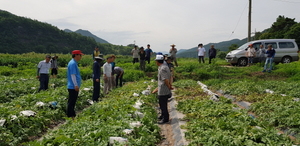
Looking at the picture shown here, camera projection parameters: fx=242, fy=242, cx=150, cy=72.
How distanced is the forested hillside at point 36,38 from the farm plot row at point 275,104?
7692cm

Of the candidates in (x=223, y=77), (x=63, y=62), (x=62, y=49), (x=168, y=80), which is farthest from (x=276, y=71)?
(x=62, y=49)

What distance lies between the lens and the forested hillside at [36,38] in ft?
259

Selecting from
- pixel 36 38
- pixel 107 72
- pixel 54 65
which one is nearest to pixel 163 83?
pixel 107 72

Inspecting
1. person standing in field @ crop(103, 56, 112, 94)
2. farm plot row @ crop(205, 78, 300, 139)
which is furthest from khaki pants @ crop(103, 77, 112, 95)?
farm plot row @ crop(205, 78, 300, 139)

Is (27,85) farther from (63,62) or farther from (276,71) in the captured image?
(63,62)

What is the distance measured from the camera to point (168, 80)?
615 centimetres

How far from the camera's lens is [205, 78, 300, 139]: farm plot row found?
5320 millimetres

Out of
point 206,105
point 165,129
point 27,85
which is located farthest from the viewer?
point 27,85

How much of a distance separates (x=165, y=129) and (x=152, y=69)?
1215 cm

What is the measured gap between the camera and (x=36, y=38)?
93750 mm

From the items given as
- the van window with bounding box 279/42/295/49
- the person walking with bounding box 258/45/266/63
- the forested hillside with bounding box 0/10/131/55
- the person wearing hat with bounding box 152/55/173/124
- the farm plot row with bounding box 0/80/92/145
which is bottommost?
the farm plot row with bounding box 0/80/92/145

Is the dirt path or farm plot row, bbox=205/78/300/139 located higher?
farm plot row, bbox=205/78/300/139

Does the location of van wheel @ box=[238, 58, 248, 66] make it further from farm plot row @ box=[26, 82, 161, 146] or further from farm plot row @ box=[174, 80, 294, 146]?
farm plot row @ box=[26, 82, 161, 146]

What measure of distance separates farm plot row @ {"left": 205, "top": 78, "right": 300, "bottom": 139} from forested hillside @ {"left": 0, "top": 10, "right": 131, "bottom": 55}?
76.9 m
